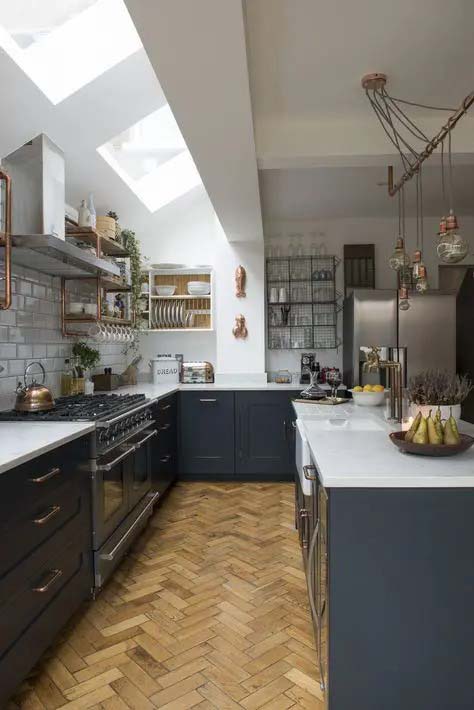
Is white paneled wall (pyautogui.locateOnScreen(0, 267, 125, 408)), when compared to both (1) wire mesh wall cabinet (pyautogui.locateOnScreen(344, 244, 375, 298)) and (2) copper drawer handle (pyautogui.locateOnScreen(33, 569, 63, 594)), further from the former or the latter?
(1) wire mesh wall cabinet (pyautogui.locateOnScreen(344, 244, 375, 298))

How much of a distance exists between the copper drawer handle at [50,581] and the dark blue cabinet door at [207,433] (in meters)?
2.54

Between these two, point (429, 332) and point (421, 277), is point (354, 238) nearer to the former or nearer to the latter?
point (429, 332)

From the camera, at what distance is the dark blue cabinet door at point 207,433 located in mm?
4488

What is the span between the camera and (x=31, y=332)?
9.89 ft

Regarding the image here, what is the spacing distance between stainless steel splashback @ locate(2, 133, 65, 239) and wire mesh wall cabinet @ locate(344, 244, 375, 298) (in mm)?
3244

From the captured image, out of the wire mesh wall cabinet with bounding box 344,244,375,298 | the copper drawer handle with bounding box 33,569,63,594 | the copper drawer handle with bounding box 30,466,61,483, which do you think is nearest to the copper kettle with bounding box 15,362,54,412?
the copper drawer handle with bounding box 30,466,61,483

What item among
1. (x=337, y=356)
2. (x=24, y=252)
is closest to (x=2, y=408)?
(x=24, y=252)

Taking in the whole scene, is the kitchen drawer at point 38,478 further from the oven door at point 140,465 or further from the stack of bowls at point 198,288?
the stack of bowls at point 198,288

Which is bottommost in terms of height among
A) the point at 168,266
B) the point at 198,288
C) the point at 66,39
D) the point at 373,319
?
the point at 373,319

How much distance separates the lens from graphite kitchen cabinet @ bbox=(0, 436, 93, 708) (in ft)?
5.24

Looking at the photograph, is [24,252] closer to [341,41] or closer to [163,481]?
[341,41]

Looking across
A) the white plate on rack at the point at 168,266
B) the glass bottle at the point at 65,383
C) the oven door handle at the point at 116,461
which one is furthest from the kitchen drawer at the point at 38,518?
the white plate on rack at the point at 168,266

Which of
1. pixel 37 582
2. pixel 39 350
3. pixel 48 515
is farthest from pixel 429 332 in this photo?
pixel 37 582

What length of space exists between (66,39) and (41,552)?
248 cm
